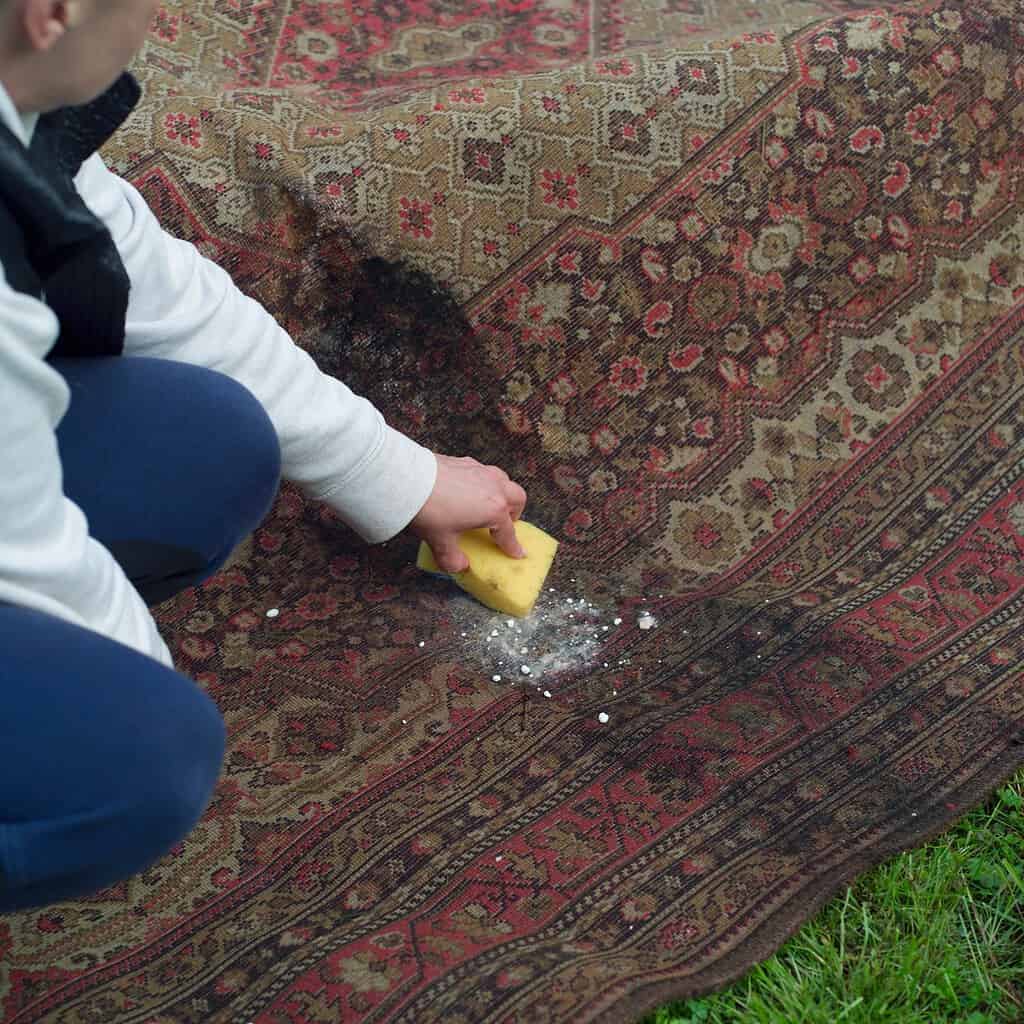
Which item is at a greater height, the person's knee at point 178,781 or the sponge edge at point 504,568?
the person's knee at point 178,781

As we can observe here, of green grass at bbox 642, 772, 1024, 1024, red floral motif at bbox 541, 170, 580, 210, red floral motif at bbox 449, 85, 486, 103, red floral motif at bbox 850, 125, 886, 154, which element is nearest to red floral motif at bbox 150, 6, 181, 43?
red floral motif at bbox 449, 85, 486, 103

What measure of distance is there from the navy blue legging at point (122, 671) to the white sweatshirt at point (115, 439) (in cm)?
4

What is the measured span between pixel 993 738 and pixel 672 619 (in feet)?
1.51

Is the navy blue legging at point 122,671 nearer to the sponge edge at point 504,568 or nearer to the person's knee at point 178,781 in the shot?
the person's knee at point 178,781

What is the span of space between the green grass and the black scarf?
885 mm

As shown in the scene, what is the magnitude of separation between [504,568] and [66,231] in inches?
32.5

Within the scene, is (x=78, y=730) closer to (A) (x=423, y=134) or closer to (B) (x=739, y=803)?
(B) (x=739, y=803)

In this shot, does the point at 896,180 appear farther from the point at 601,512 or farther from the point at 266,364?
the point at 266,364

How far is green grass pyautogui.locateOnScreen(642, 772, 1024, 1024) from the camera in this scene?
1.30m

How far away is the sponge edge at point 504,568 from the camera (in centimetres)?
169

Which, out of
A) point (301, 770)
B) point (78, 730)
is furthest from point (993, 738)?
point (78, 730)

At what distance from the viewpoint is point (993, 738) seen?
5.20 ft

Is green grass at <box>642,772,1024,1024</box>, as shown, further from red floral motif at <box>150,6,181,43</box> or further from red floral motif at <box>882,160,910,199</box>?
red floral motif at <box>150,6,181,43</box>

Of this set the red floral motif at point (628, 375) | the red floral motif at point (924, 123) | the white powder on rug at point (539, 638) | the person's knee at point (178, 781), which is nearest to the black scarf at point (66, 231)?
the person's knee at point (178, 781)
